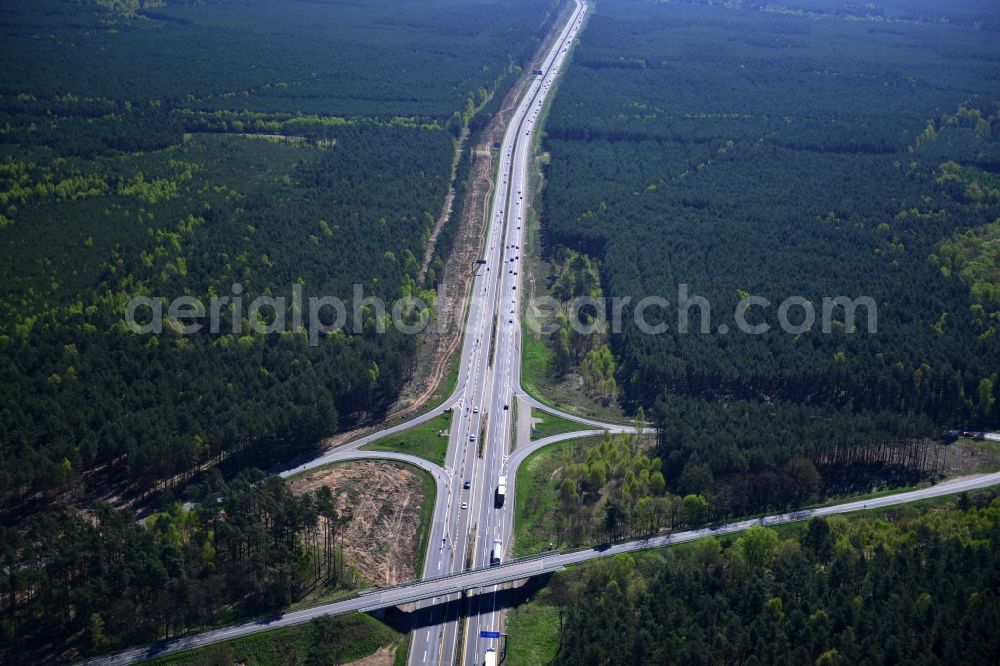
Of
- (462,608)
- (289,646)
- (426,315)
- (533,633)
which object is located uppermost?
(426,315)

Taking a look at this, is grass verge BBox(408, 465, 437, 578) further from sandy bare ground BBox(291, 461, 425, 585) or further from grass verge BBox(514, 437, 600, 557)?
grass verge BBox(514, 437, 600, 557)

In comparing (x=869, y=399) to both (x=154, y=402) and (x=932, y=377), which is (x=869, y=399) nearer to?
(x=932, y=377)

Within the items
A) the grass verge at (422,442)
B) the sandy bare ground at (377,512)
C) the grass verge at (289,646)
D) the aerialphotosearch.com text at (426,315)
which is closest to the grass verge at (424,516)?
the sandy bare ground at (377,512)

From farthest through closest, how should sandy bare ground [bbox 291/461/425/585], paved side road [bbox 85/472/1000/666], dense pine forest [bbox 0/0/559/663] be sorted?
sandy bare ground [bbox 291/461/425/585] → dense pine forest [bbox 0/0/559/663] → paved side road [bbox 85/472/1000/666]

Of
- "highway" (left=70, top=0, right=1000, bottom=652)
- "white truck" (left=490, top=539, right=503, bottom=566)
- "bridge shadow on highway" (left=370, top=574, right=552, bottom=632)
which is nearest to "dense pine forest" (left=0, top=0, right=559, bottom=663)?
"highway" (left=70, top=0, right=1000, bottom=652)

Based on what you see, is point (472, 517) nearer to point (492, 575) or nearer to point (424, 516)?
point (424, 516)

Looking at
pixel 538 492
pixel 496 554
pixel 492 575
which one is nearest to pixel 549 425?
pixel 538 492

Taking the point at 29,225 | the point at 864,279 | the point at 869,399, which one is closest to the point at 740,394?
the point at 869,399
